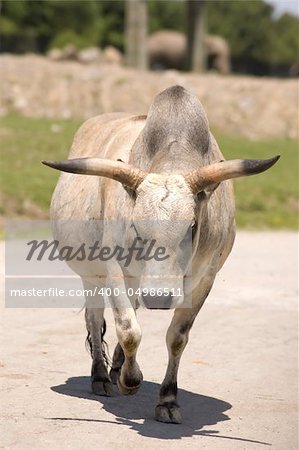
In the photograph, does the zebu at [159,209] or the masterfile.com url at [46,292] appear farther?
the masterfile.com url at [46,292]

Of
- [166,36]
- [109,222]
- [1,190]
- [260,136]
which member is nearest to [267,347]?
[109,222]

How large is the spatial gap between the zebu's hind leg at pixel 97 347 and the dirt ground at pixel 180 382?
12cm

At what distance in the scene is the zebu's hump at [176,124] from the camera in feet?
23.9

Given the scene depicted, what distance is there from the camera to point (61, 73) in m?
25.8

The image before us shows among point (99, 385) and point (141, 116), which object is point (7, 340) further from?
point (141, 116)

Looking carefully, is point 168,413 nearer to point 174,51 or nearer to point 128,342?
point 128,342

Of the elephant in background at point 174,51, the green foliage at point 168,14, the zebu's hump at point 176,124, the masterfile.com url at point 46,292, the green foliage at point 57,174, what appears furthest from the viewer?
the green foliage at point 168,14

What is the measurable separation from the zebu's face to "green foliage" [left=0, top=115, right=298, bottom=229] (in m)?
10.7

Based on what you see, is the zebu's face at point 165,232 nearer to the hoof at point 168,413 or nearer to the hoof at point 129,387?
the hoof at point 129,387

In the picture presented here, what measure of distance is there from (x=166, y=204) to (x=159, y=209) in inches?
2.0

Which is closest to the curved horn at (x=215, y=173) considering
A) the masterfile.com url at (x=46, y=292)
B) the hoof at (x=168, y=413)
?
the hoof at (x=168, y=413)

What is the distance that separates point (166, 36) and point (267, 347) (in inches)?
1680

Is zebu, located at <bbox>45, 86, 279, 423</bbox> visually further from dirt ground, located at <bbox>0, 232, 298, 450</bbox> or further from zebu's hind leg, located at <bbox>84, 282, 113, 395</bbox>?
dirt ground, located at <bbox>0, 232, 298, 450</bbox>

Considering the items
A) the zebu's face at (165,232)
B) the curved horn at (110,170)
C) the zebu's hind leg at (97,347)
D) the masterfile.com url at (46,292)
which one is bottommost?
the masterfile.com url at (46,292)
